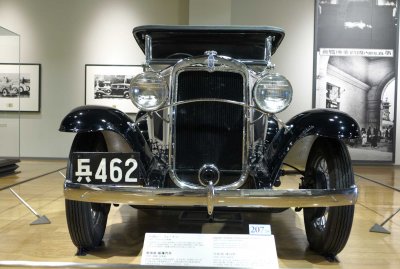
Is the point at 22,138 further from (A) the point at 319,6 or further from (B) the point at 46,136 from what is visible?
(A) the point at 319,6

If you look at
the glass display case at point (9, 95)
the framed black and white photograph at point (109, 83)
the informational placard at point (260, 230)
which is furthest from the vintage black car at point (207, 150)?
the framed black and white photograph at point (109, 83)

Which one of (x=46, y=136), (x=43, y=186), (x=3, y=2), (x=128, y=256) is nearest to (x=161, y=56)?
(x=128, y=256)

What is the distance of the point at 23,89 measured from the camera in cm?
673

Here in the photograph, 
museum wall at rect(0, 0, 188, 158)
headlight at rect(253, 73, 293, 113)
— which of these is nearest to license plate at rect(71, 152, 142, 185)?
headlight at rect(253, 73, 293, 113)

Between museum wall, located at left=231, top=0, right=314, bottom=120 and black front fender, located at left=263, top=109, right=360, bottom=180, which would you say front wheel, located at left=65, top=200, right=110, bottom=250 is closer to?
black front fender, located at left=263, top=109, right=360, bottom=180

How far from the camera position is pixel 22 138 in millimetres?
6789

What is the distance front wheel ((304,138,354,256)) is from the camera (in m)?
1.92

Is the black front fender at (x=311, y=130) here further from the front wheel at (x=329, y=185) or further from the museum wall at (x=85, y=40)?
the museum wall at (x=85, y=40)

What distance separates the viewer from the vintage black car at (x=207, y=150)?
169 centimetres

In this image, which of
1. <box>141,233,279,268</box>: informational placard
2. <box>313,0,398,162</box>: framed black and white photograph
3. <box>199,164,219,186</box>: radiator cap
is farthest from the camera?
<box>313,0,398,162</box>: framed black and white photograph

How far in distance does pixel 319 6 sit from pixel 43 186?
5300 millimetres

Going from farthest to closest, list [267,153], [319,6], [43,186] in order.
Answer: [319,6], [43,186], [267,153]

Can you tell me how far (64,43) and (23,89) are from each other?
1.07 m

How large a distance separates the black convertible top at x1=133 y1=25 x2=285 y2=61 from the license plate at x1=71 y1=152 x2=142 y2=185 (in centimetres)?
114
